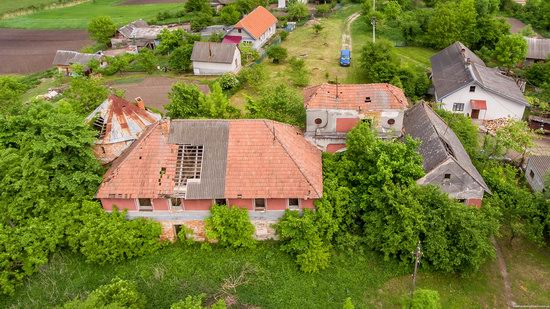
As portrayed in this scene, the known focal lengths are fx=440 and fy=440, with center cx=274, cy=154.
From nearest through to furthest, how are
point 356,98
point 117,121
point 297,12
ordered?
point 117,121 → point 356,98 → point 297,12

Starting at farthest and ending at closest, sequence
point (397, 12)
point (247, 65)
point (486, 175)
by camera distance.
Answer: point (397, 12), point (247, 65), point (486, 175)

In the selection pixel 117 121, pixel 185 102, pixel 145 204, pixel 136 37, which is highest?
pixel 136 37

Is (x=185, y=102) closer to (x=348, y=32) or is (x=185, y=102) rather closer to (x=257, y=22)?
(x=257, y=22)

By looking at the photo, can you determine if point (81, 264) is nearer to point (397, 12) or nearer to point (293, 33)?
point (293, 33)

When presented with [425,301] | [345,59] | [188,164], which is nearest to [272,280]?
[425,301]

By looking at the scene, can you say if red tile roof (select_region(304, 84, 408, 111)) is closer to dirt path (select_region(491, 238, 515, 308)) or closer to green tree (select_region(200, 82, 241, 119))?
green tree (select_region(200, 82, 241, 119))

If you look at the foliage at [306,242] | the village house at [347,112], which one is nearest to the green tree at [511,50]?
the village house at [347,112]

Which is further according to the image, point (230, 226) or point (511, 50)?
point (511, 50)

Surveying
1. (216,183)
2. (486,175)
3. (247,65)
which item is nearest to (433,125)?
(486,175)

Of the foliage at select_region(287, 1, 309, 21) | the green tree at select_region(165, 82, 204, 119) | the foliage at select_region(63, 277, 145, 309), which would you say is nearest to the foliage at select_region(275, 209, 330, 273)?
the foliage at select_region(63, 277, 145, 309)
